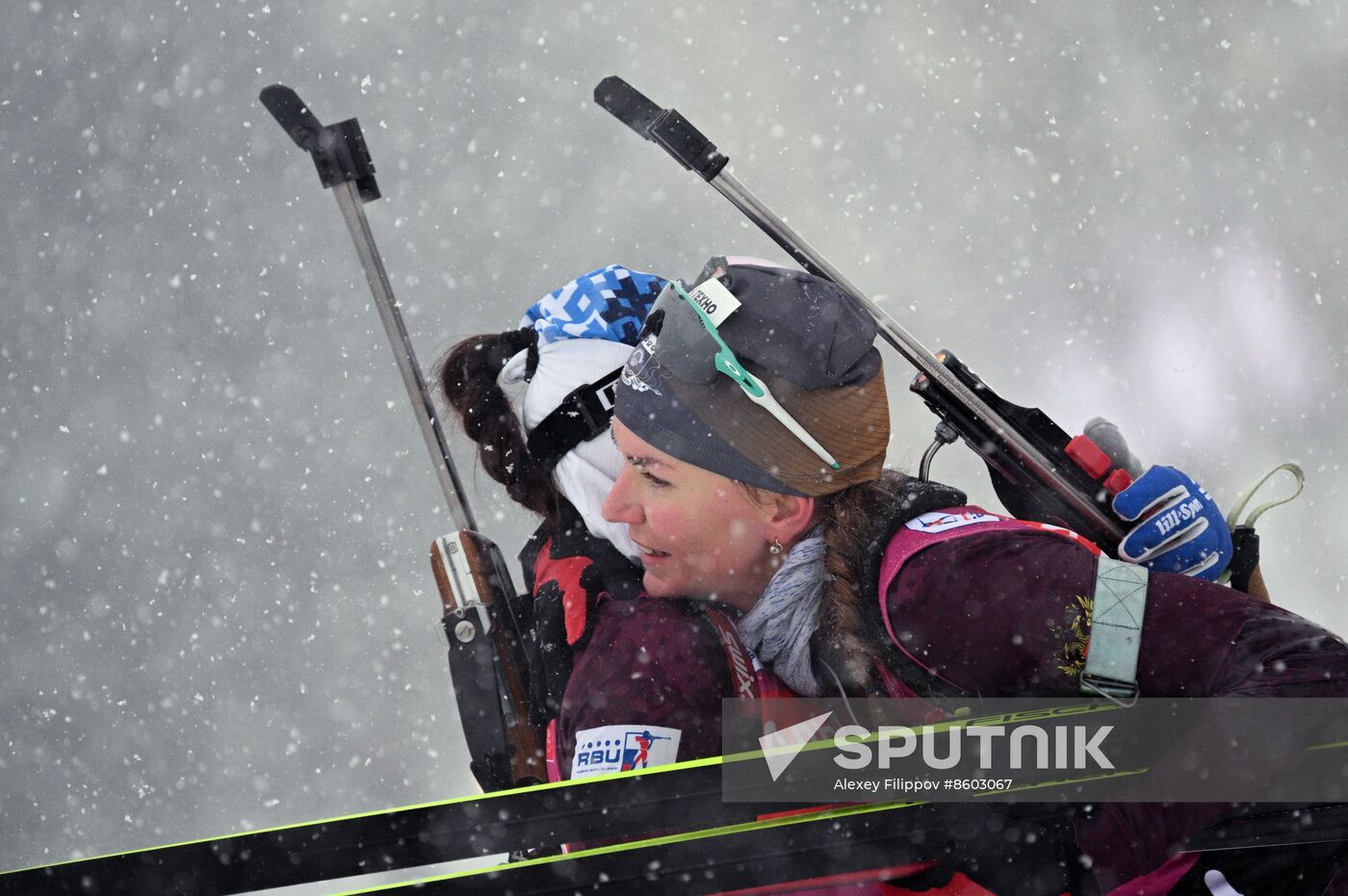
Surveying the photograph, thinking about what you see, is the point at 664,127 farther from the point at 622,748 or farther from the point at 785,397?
the point at 622,748

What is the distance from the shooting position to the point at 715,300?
1.57 metres

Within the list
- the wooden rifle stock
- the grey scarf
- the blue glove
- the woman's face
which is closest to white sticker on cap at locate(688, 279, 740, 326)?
the woman's face

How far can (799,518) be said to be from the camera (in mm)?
1619

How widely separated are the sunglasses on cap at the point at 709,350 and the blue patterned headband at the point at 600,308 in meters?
0.38

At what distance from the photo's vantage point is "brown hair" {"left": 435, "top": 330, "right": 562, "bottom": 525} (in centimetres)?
203

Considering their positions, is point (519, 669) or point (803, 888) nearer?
point (803, 888)

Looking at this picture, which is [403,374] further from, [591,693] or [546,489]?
[591,693]

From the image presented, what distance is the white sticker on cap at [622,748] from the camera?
1450mm

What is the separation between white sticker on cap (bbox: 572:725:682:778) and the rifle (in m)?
0.42

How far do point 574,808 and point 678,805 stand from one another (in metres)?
0.12

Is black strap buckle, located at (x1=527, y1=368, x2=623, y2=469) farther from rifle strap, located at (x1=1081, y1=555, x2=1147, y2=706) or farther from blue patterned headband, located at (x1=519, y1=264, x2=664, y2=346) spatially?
rifle strap, located at (x1=1081, y1=555, x2=1147, y2=706)

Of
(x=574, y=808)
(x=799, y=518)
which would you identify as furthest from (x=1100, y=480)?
(x=574, y=808)

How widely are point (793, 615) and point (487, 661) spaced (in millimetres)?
595

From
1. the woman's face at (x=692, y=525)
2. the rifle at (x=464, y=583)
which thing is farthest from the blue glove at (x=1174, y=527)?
the rifle at (x=464, y=583)
